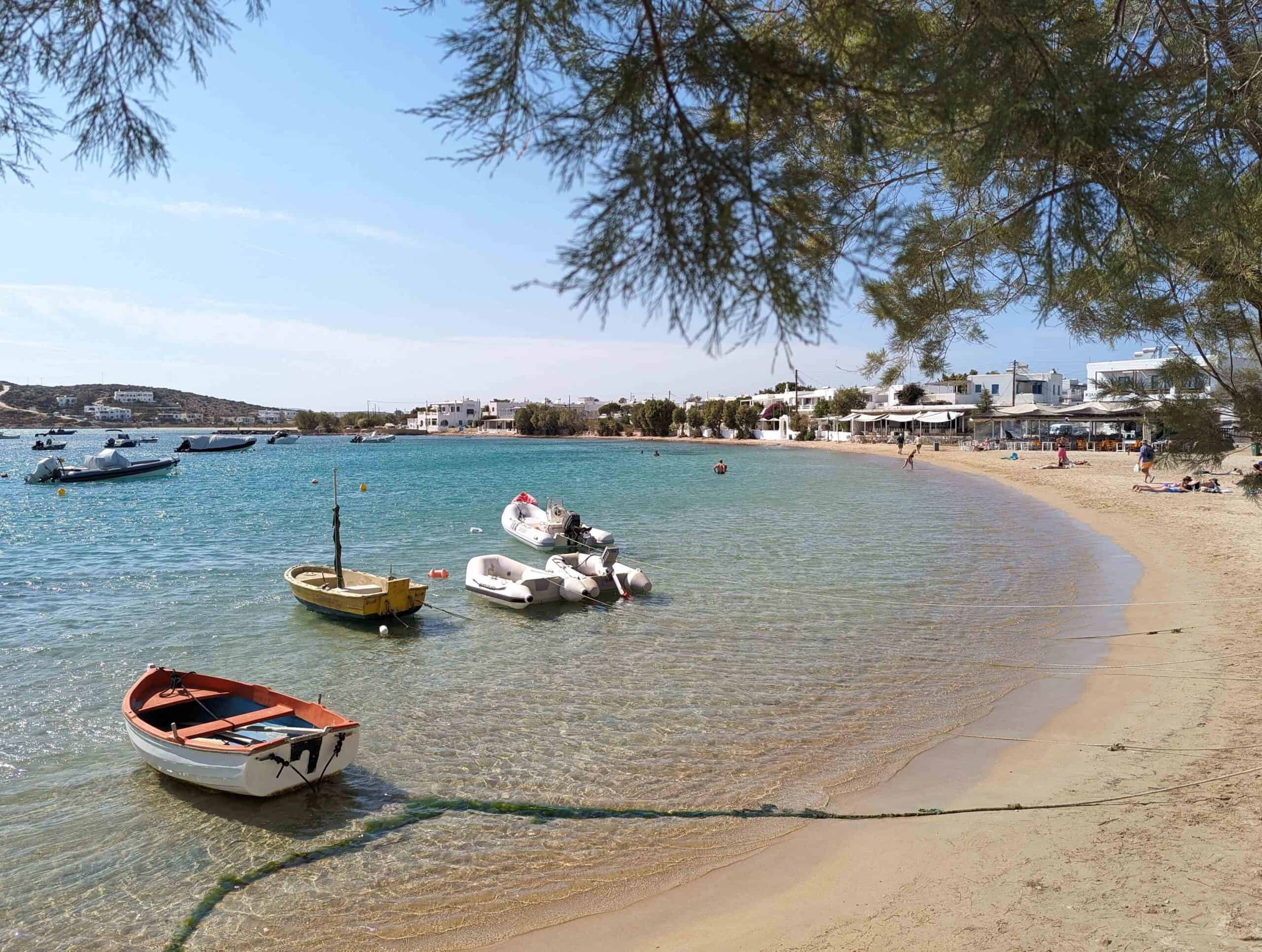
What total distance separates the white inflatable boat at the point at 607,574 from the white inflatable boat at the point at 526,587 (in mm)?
172

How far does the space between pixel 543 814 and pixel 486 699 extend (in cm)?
315

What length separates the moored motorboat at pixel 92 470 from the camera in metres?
46.9

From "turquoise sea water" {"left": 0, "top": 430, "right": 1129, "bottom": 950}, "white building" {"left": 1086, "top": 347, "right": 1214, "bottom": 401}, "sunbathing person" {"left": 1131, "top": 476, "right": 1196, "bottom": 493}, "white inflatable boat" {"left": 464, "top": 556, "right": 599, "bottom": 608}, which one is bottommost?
"turquoise sea water" {"left": 0, "top": 430, "right": 1129, "bottom": 950}

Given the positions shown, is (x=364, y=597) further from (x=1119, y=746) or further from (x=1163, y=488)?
(x=1163, y=488)

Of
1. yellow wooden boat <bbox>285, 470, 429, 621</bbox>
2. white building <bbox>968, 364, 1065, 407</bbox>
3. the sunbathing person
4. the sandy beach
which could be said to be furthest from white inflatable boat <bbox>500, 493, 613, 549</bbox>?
white building <bbox>968, 364, 1065, 407</bbox>

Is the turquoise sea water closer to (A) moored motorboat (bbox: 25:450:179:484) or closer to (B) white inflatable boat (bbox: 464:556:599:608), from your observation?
(B) white inflatable boat (bbox: 464:556:599:608)

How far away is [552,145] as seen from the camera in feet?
12.2

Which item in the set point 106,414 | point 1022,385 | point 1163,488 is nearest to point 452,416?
point 106,414

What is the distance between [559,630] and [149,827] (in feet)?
23.3

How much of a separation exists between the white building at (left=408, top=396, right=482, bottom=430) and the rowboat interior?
181039 mm

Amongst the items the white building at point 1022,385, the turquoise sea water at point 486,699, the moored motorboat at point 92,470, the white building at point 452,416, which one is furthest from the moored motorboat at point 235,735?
the white building at point 452,416

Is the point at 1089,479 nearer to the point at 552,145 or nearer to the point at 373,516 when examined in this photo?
the point at 373,516

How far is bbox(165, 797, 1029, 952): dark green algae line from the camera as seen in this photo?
632 cm

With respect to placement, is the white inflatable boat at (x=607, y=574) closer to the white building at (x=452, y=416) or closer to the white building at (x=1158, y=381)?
the white building at (x=1158, y=381)
